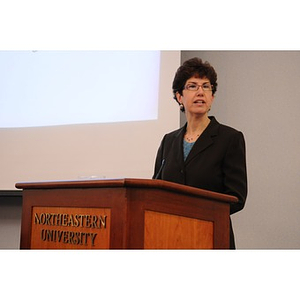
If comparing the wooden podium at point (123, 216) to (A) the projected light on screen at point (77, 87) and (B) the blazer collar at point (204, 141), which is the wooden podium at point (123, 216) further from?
(A) the projected light on screen at point (77, 87)

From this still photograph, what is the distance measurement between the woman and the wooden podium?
284 mm

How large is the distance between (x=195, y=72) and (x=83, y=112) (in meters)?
1.48

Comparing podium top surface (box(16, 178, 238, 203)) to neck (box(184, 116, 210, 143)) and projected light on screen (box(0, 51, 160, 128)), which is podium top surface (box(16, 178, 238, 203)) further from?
projected light on screen (box(0, 51, 160, 128))

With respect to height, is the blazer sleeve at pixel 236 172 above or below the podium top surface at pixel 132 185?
above

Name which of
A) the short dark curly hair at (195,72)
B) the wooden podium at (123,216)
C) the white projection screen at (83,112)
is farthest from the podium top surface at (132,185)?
the white projection screen at (83,112)

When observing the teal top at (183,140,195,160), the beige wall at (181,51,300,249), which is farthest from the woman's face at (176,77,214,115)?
the beige wall at (181,51,300,249)

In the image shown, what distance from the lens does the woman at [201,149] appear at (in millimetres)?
2061

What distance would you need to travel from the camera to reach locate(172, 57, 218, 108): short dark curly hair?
2271mm

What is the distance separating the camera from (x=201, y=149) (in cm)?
215

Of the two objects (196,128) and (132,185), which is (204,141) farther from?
(132,185)

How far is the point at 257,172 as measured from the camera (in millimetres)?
3547

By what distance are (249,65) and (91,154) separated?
51.4 inches

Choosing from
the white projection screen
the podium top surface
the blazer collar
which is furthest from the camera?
the white projection screen

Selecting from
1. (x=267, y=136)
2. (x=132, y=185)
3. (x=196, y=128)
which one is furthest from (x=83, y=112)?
(x=132, y=185)
